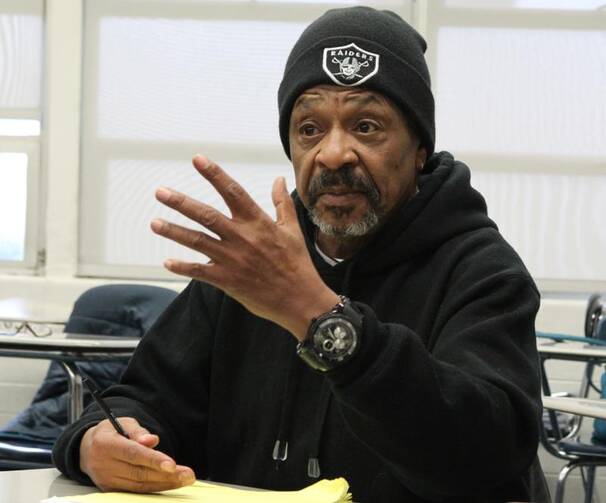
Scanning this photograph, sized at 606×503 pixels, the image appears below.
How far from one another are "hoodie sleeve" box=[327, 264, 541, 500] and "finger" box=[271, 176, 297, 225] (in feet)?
0.46

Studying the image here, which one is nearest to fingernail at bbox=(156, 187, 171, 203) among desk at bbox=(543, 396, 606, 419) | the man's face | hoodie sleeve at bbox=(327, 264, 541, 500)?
hoodie sleeve at bbox=(327, 264, 541, 500)

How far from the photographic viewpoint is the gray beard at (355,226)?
160cm

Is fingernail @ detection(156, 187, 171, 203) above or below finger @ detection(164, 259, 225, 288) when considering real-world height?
above

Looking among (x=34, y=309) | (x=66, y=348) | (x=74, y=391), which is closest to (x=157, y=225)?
(x=66, y=348)

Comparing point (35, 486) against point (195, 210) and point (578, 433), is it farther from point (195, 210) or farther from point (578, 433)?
point (578, 433)

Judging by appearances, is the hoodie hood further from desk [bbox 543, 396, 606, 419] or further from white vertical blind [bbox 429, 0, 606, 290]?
white vertical blind [bbox 429, 0, 606, 290]

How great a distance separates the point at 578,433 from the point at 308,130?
2905 mm

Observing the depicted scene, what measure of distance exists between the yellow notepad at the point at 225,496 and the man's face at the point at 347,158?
0.44m

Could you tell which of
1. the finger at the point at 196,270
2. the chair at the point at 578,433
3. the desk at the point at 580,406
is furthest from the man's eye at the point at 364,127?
the chair at the point at 578,433

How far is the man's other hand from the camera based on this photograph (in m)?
1.28

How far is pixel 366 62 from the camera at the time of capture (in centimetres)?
160

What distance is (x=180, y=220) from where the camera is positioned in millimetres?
4977

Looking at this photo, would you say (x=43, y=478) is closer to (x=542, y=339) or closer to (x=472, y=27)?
(x=542, y=339)

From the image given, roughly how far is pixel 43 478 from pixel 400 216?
0.61 meters
